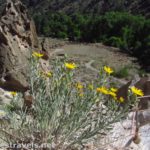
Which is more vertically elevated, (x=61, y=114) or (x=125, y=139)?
(x=61, y=114)

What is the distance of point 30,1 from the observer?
81.3 meters

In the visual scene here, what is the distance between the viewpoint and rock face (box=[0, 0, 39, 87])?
5.88 m

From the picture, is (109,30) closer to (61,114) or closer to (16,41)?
(16,41)

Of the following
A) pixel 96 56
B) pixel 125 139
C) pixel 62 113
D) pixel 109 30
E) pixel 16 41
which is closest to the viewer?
pixel 62 113

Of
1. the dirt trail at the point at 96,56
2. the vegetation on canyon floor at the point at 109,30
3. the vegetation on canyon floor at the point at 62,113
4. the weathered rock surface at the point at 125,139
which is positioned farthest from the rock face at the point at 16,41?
the vegetation on canyon floor at the point at 109,30

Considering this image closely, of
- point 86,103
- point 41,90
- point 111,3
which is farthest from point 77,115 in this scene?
point 111,3

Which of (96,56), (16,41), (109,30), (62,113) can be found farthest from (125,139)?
(109,30)

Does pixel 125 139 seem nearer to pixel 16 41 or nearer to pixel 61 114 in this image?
pixel 61 114

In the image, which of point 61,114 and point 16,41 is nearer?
point 61,114

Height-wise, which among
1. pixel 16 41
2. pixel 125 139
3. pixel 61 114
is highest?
pixel 61 114

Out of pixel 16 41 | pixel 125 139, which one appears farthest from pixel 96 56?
pixel 125 139

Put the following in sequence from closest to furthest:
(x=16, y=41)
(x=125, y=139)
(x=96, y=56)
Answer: (x=125, y=139), (x=16, y=41), (x=96, y=56)

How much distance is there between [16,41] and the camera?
6.83m

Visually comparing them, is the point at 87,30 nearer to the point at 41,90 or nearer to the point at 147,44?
the point at 147,44
